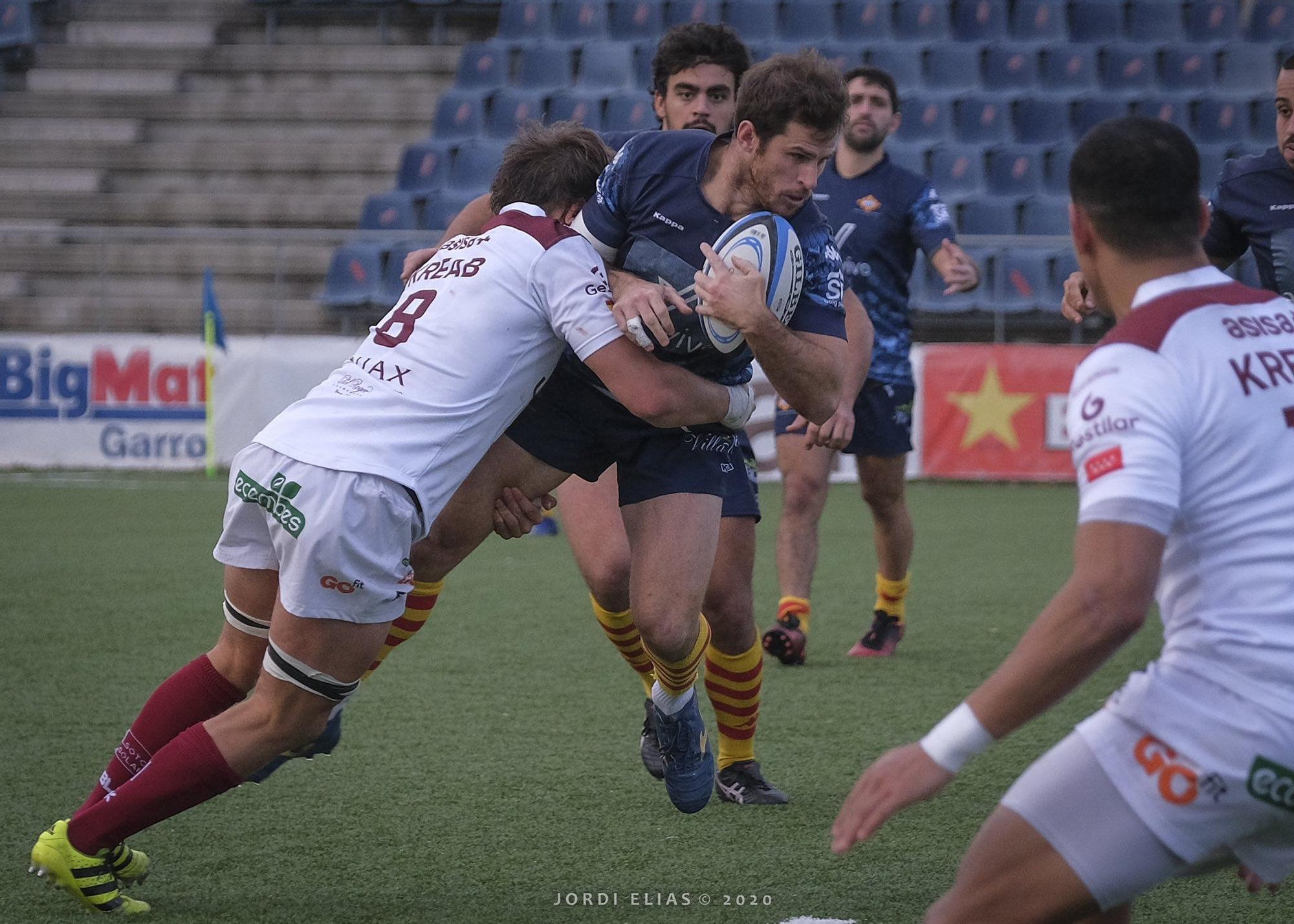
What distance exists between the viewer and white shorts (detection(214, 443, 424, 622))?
303 cm

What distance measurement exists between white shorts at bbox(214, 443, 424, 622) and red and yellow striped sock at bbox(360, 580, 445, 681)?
0.97 metres

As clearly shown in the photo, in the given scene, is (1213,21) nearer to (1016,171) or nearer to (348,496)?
(1016,171)

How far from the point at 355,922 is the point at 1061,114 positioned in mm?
14623

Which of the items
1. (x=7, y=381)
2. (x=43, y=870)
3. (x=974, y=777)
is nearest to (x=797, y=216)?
(x=974, y=777)

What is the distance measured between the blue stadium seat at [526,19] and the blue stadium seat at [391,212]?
325 centimetres

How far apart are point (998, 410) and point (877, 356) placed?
268 inches

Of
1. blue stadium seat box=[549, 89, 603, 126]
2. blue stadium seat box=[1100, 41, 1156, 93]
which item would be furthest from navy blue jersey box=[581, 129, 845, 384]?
blue stadium seat box=[1100, 41, 1156, 93]

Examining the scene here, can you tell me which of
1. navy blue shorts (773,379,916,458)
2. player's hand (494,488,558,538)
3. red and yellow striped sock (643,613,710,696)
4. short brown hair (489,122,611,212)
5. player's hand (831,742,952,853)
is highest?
short brown hair (489,122,611,212)

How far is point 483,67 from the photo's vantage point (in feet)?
56.8

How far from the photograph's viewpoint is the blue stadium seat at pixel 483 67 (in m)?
17.2

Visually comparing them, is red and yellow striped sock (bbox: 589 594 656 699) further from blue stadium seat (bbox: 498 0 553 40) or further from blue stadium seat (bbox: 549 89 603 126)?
blue stadium seat (bbox: 498 0 553 40)

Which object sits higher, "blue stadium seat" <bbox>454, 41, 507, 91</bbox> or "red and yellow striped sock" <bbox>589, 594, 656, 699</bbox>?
"blue stadium seat" <bbox>454, 41, 507, 91</bbox>

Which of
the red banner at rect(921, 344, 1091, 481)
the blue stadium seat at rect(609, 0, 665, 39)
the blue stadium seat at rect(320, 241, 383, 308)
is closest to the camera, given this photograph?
the red banner at rect(921, 344, 1091, 481)

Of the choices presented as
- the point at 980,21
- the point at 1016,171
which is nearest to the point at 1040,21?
the point at 980,21
